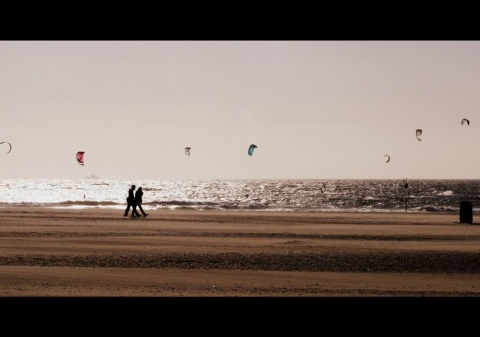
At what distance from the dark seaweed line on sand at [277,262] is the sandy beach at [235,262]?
0.02 metres

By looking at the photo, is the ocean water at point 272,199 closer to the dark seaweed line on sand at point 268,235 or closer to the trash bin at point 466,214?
the trash bin at point 466,214

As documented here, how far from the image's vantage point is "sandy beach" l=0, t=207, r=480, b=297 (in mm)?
8523

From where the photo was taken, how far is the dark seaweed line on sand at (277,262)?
1072cm

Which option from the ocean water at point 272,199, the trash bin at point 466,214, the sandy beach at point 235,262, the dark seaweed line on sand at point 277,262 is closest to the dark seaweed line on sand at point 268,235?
the sandy beach at point 235,262

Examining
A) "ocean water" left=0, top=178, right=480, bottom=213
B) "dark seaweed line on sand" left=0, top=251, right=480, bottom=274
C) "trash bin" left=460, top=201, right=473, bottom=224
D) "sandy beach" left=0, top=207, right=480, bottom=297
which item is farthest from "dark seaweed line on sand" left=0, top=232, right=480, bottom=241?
"ocean water" left=0, top=178, right=480, bottom=213

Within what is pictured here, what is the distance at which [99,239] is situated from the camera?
15453 millimetres

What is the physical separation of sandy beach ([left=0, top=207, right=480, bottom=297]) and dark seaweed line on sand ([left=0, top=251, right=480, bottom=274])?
18 mm

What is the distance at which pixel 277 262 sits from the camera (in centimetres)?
1148

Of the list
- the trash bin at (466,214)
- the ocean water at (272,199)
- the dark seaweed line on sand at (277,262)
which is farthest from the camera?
the ocean water at (272,199)

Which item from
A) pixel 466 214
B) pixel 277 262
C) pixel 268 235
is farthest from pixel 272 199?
pixel 277 262

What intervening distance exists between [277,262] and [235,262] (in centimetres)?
79

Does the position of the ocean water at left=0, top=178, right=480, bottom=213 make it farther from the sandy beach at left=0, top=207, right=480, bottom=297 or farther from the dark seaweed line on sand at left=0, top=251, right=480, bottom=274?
the dark seaweed line on sand at left=0, top=251, right=480, bottom=274

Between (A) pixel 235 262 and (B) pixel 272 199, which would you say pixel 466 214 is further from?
(B) pixel 272 199
